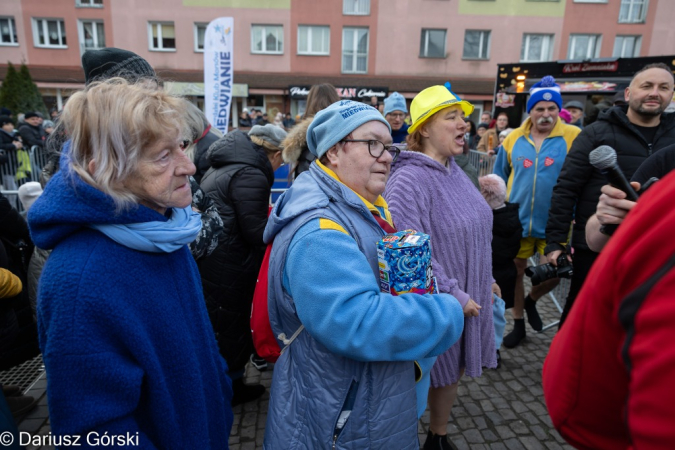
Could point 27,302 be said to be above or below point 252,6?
below

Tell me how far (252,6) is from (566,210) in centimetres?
2315

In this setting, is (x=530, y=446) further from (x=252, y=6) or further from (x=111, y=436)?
(x=252, y=6)

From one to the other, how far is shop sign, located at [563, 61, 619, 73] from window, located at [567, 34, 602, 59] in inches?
614

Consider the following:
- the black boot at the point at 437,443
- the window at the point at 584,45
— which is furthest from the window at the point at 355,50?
the black boot at the point at 437,443

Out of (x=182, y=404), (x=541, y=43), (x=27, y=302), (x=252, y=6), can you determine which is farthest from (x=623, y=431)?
(x=541, y=43)

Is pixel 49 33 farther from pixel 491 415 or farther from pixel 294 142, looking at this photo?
pixel 491 415

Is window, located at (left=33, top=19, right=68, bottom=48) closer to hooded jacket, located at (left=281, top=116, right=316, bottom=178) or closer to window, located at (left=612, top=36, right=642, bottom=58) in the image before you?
hooded jacket, located at (left=281, top=116, right=316, bottom=178)

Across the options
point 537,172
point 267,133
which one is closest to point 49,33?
point 267,133

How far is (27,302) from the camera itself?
2928 mm

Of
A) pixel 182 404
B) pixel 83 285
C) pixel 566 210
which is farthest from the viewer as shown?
pixel 566 210

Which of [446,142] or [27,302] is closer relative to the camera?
[446,142]

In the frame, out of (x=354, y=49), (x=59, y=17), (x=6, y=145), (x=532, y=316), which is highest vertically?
(x=59, y=17)

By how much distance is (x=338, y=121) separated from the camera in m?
1.74

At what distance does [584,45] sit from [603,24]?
1.29 m
